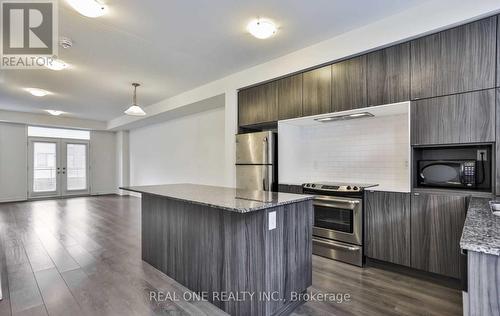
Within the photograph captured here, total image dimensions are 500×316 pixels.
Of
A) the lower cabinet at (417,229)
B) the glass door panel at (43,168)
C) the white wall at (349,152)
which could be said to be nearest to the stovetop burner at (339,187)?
the lower cabinet at (417,229)

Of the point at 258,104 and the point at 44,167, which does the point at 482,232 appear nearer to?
the point at 258,104

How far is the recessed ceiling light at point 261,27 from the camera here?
9.23 ft

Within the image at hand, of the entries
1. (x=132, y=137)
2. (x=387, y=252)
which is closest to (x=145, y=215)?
(x=387, y=252)

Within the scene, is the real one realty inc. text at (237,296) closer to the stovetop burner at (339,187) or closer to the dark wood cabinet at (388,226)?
the dark wood cabinet at (388,226)

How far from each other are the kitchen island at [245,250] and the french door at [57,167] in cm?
834

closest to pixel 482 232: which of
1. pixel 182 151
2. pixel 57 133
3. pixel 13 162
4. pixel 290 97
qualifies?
pixel 290 97

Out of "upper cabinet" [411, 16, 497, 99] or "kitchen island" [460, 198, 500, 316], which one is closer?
"kitchen island" [460, 198, 500, 316]

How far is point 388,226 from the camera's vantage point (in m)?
2.78

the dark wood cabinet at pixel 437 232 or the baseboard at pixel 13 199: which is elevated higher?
the dark wood cabinet at pixel 437 232

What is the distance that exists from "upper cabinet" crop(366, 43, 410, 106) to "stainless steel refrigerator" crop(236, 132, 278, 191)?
155cm

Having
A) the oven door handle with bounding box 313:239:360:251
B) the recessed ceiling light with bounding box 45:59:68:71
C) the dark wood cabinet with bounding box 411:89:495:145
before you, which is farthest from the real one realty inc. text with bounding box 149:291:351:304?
the recessed ceiling light with bounding box 45:59:68:71

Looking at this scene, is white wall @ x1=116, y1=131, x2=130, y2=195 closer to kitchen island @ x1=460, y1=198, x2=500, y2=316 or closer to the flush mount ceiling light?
the flush mount ceiling light

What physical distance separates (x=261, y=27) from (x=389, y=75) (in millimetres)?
1507

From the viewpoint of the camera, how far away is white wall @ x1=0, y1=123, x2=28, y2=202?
7.68 metres
